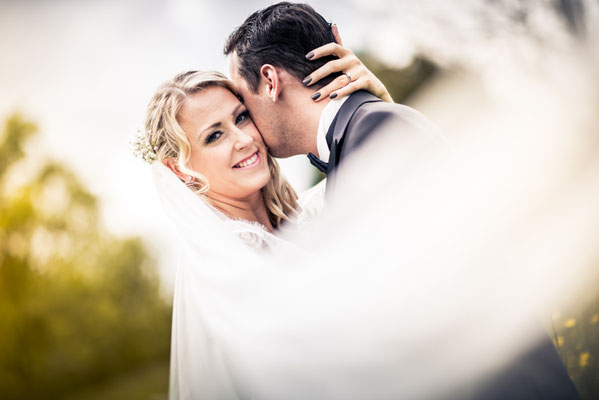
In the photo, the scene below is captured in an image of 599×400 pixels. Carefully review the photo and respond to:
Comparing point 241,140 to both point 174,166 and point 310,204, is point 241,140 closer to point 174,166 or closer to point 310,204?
point 174,166

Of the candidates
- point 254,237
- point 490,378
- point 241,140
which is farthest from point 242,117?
point 490,378

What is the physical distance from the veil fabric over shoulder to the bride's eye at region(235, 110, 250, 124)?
3.33 ft

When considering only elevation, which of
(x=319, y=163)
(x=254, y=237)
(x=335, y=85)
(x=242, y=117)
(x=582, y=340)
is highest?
(x=242, y=117)

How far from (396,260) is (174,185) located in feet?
5.17

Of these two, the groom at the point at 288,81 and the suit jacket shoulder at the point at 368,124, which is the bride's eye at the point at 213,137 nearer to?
the groom at the point at 288,81

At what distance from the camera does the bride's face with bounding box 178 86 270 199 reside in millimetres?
2904

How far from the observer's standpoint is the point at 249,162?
3.01 metres

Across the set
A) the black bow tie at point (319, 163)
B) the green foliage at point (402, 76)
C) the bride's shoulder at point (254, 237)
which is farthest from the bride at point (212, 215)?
the green foliage at point (402, 76)

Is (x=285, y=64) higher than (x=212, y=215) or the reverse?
higher

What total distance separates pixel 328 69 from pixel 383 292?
1.37 meters

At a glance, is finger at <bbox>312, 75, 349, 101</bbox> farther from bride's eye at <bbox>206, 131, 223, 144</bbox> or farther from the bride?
bride's eye at <bbox>206, 131, 223, 144</bbox>

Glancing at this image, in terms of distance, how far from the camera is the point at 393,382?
6.57ft

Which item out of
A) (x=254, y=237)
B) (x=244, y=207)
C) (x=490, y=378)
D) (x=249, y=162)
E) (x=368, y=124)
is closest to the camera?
(x=490, y=378)

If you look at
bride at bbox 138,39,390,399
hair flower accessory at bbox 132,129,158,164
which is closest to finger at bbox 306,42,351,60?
bride at bbox 138,39,390,399
